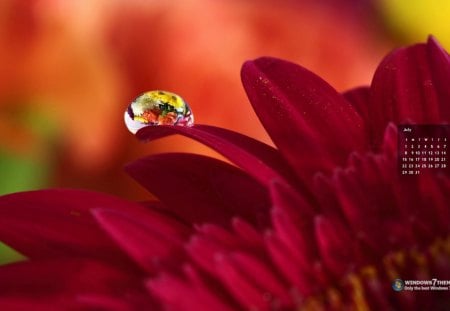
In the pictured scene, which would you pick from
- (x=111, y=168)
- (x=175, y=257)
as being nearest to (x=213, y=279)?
(x=175, y=257)

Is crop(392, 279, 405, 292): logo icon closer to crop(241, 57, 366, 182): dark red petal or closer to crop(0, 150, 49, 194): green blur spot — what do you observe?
crop(241, 57, 366, 182): dark red petal

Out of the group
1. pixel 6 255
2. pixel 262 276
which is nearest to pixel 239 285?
pixel 262 276

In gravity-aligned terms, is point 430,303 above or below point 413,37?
below

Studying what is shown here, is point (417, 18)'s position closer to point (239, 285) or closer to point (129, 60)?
point (129, 60)

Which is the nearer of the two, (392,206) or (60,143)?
(392,206)

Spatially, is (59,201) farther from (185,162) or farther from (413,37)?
(413,37)

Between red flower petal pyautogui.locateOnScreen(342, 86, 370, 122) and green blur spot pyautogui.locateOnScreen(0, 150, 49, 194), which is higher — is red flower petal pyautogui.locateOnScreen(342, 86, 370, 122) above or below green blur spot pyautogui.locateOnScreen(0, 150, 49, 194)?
above

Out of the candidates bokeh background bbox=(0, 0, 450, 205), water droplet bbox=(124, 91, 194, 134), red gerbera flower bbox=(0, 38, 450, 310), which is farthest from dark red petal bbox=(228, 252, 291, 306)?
bokeh background bbox=(0, 0, 450, 205)
